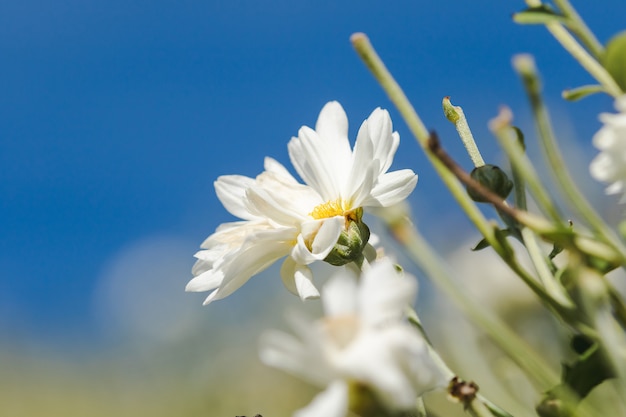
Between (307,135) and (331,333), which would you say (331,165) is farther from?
(331,333)

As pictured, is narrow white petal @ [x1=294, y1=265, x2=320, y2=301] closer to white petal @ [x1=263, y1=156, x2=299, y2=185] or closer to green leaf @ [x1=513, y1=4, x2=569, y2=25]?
white petal @ [x1=263, y1=156, x2=299, y2=185]

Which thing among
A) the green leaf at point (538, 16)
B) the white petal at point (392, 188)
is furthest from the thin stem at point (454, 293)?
the white petal at point (392, 188)

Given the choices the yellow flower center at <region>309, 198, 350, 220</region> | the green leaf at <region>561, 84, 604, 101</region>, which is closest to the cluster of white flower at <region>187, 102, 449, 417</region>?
the yellow flower center at <region>309, 198, 350, 220</region>

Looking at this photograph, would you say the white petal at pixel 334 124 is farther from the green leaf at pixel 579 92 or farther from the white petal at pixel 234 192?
the green leaf at pixel 579 92

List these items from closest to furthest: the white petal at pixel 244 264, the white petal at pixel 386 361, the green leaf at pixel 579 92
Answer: the white petal at pixel 386 361, the green leaf at pixel 579 92, the white petal at pixel 244 264

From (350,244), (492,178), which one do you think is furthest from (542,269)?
(350,244)

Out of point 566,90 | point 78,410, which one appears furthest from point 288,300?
point 566,90
